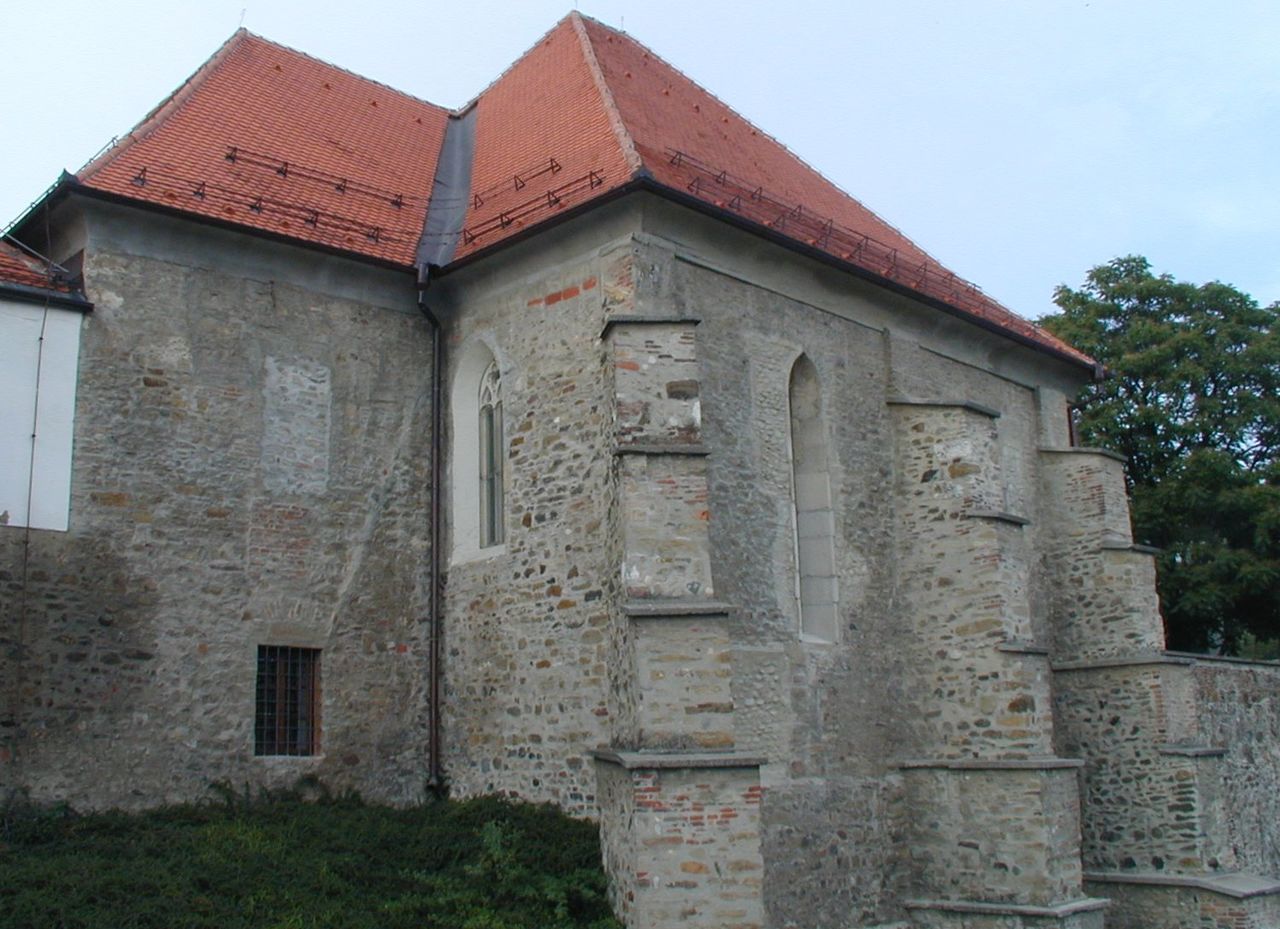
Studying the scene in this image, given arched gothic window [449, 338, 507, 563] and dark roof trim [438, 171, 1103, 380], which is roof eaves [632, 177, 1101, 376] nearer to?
dark roof trim [438, 171, 1103, 380]

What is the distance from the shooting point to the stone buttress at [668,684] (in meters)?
10.8

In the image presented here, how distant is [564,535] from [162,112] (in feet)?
23.6

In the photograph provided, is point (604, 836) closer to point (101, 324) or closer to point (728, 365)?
point (728, 365)

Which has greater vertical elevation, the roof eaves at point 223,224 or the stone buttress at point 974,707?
the roof eaves at point 223,224

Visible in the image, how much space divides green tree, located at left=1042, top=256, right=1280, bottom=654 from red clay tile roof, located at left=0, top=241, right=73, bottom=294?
1987cm

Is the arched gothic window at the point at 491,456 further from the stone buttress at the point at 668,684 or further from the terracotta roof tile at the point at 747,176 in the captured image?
the terracotta roof tile at the point at 747,176

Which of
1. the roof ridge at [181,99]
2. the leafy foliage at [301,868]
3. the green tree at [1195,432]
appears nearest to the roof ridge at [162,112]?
the roof ridge at [181,99]

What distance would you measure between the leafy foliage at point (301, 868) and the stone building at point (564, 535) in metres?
0.44

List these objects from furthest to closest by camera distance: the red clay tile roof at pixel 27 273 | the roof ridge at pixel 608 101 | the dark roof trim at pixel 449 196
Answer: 1. the dark roof trim at pixel 449 196
2. the roof ridge at pixel 608 101
3. the red clay tile roof at pixel 27 273

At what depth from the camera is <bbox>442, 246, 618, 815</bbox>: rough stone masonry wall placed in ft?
41.8

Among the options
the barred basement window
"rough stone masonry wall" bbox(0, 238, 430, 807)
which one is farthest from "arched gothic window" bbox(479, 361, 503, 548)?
the barred basement window

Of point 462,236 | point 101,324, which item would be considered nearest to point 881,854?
point 462,236

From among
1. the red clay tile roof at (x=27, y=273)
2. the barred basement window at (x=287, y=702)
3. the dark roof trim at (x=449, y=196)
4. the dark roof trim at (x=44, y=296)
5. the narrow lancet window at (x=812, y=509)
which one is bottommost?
the barred basement window at (x=287, y=702)

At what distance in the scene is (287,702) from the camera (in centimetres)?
1336
